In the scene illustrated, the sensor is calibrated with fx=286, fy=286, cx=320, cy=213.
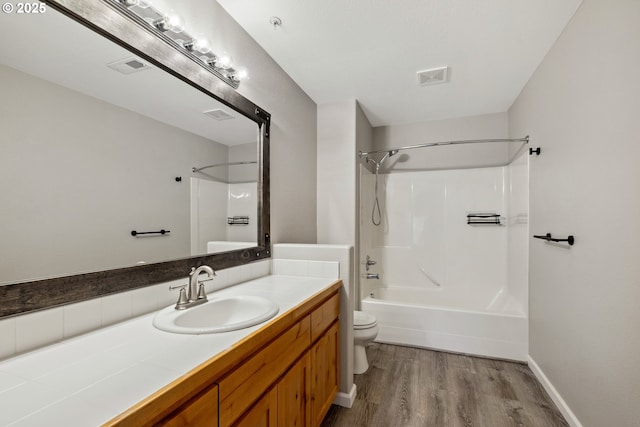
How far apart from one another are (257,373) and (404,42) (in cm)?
207

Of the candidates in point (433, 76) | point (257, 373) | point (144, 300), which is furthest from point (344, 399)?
point (433, 76)

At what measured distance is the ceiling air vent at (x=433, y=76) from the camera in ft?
7.38

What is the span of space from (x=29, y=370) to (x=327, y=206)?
7.56ft

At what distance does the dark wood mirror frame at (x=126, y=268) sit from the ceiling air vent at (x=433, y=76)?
150 cm

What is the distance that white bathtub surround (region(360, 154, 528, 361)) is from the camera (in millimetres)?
2492

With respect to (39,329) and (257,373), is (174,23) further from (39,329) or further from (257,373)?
(257,373)

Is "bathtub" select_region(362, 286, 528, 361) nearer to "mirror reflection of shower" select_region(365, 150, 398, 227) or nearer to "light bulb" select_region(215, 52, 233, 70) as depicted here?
"mirror reflection of shower" select_region(365, 150, 398, 227)

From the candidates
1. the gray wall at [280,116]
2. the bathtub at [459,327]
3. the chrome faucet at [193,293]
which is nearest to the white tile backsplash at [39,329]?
the chrome faucet at [193,293]

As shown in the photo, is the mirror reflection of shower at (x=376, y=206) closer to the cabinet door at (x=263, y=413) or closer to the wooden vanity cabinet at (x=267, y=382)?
the wooden vanity cabinet at (x=267, y=382)

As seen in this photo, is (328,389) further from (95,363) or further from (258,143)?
(258,143)

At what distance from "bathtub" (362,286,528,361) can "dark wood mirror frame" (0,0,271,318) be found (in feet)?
5.50

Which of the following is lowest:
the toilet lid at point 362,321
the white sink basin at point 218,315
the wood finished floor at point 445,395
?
the wood finished floor at point 445,395

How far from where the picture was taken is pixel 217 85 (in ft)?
5.00

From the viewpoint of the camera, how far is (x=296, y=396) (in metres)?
1.22
